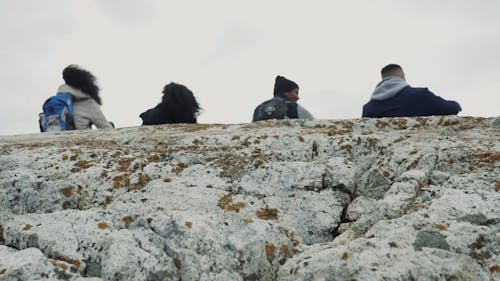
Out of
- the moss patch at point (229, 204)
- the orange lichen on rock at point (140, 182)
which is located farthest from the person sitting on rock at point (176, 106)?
the moss patch at point (229, 204)

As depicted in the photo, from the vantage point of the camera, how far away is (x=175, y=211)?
5.63 m

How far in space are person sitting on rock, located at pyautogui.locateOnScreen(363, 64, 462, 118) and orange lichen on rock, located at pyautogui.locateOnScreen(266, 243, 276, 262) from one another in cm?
635

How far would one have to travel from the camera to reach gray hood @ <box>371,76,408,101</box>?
36.3 feet

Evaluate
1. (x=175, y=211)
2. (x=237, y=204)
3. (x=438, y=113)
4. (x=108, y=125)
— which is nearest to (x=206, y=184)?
(x=237, y=204)

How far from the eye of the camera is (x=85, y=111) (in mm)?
12289

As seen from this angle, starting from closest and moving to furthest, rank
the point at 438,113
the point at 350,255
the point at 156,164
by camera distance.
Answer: the point at 350,255, the point at 156,164, the point at 438,113

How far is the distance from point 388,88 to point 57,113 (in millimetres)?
7616

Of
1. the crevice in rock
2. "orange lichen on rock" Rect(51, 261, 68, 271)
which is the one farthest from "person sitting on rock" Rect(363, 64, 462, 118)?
"orange lichen on rock" Rect(51, 261, 68, 271)

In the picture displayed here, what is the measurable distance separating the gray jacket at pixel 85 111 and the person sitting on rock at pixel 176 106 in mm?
1304

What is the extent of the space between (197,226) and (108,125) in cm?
792

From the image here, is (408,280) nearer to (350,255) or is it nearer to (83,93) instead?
(350,255)

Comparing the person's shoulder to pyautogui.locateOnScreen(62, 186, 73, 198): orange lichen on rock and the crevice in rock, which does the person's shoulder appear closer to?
the crevice in rock

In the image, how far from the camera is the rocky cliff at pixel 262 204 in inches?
189

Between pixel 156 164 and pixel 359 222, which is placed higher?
pixel 156 164
